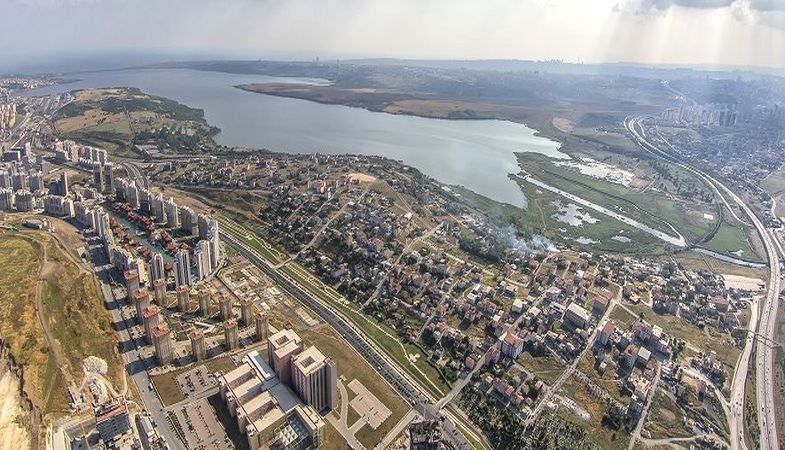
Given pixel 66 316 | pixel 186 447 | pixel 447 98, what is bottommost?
pixel 186 447

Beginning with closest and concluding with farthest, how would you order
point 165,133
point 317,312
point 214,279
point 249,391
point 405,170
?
1. point 249,391
2. point 317,312
3. point 214,279
4. point 405,170
5. point 165,133

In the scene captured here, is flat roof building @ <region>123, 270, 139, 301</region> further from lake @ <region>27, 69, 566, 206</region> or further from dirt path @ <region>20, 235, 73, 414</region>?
lake @ <region>27, 69, 566, 206</region>

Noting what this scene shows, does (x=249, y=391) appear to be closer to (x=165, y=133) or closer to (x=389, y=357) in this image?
(x=389, y=357)

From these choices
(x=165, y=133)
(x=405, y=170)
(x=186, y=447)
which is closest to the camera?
(x=186, y=447)

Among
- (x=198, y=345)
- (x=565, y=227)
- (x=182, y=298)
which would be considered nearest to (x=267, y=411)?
(x=198, y=345)

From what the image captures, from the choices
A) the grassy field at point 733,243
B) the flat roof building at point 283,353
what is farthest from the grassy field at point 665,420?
the grassy field at point 733,243

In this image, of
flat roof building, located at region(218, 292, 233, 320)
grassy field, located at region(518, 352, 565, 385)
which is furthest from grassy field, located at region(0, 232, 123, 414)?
grassy field, located at region(518, 352, 565, 385)

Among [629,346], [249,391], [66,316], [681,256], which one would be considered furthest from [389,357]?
[681,256]
